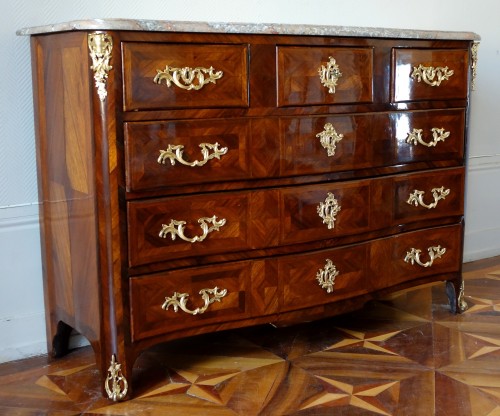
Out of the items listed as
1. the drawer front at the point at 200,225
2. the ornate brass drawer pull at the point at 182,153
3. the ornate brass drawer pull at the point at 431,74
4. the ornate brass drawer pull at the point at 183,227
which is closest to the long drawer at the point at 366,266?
the drawer front at the point at 200,225

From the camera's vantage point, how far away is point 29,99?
221 centimetres

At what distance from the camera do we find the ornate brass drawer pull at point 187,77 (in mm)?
1841

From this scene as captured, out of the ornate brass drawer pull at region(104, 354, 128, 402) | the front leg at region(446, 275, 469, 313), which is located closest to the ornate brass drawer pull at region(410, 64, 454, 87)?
the front leg at region(446, 275, 469, 313)

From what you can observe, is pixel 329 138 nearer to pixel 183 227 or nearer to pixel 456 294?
pixel 183 227

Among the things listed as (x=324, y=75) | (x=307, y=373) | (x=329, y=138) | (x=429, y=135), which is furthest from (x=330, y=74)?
(x=307, y=373)

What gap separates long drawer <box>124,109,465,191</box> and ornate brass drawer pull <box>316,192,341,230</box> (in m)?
0.08

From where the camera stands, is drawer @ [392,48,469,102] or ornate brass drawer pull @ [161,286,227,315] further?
drawer @ [392,48,469,102]

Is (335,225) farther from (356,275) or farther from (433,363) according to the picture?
(433,363)

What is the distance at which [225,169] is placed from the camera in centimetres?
198

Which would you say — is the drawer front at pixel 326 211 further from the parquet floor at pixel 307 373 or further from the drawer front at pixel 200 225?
the parquet floor at pixel 307 373

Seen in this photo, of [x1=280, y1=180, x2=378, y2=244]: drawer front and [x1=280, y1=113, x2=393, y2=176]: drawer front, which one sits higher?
A: [x1=280, y1=113, x2=393, y2=176]: drawer front

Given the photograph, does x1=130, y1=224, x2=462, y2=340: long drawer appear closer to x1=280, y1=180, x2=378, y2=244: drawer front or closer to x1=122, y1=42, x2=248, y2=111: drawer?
x1=280, y1=180, x2=378, y2=244: drawer front

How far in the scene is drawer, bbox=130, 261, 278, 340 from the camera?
193cm

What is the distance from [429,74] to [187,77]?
83cm
